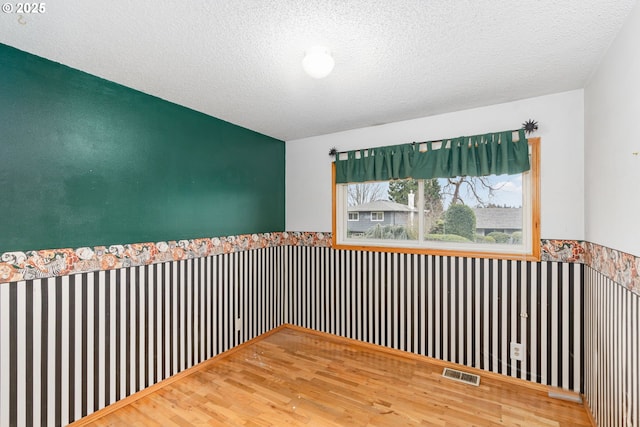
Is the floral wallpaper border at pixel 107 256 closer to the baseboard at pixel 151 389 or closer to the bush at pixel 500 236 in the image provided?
the baseboard at pixel 151 389

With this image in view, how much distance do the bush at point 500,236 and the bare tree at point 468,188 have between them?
0.28m

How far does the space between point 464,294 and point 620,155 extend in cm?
162

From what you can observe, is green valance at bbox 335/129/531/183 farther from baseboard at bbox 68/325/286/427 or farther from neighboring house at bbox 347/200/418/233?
baseboard at bbox 68/325/286/427

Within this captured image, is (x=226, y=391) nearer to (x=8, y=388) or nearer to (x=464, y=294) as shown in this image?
(x=8, y=388)

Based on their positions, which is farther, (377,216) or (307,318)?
(307,318)

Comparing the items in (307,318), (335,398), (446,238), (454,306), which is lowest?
(335,398)

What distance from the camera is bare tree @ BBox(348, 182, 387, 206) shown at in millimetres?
3391

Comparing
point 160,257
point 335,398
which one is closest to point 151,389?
point 160,257

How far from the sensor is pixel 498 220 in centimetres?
273

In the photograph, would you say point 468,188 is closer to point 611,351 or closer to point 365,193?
point 365,193

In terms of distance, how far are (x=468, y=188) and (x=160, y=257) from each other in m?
2.89

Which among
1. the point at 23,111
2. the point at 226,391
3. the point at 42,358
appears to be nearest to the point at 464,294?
the point at 226,391

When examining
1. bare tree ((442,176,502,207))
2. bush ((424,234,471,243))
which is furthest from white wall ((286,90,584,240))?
bush ((424,234,471,243))

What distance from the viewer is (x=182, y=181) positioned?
2734mm
